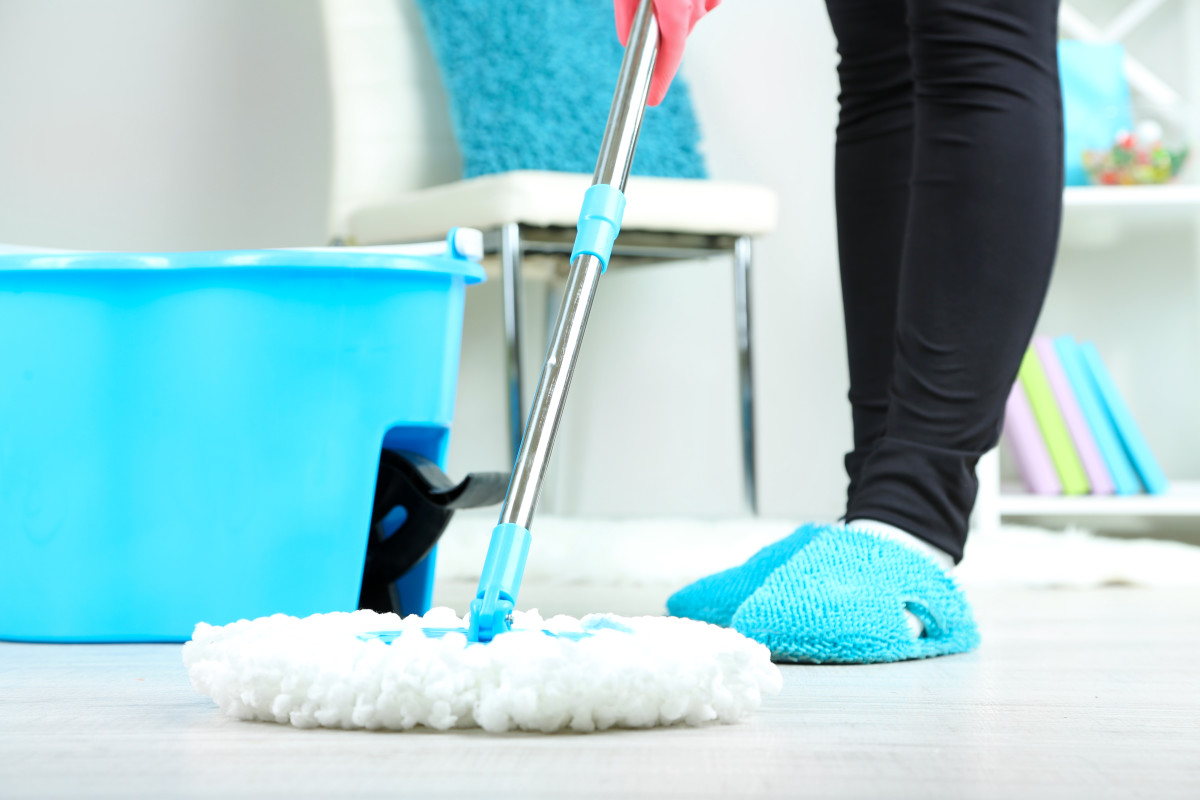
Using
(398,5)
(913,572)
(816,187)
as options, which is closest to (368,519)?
(913,572)

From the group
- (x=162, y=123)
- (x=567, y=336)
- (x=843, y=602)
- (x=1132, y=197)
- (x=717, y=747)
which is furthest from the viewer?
(x=162, y=123)

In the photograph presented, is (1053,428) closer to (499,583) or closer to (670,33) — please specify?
(670,33)

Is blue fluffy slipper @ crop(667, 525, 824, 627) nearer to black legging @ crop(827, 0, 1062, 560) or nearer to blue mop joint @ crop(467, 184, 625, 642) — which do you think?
black legging @ crop(827, 0, 1062, 560)

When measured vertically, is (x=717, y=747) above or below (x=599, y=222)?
below

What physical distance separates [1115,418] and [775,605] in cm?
111

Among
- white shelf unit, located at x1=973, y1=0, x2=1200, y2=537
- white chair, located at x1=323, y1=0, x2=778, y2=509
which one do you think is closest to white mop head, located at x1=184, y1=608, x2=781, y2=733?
white chair, located at x1=323, y1=0, x2=778, y2=509

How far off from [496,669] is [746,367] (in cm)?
125

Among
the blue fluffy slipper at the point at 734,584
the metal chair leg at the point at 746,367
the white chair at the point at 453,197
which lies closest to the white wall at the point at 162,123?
the white chair at the point at 453,197

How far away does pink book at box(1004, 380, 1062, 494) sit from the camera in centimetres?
167

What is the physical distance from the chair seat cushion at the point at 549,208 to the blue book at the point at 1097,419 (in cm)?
44

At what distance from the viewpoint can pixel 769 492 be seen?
2018 mm

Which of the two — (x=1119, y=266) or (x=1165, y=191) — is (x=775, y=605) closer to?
(x=1165, y=191)

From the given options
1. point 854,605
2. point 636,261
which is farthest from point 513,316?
point 854,605

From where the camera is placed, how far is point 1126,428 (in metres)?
1.64
